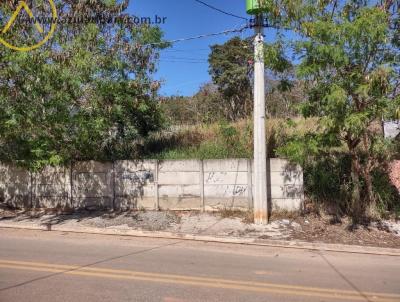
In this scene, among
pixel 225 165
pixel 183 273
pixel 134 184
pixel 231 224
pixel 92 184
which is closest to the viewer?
pixel 183 273

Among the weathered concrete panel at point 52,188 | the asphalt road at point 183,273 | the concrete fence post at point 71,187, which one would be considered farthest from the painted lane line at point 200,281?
the weathered concrete panel at point 52,188

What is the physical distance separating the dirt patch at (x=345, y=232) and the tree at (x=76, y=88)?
5.96 meters

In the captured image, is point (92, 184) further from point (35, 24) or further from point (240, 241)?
point (240, 241)

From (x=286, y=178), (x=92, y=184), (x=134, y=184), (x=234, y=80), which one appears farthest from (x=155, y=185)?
(x=234, y=80)

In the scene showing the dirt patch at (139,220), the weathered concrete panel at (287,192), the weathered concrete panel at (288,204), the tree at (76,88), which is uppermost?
the tree at (76,88)

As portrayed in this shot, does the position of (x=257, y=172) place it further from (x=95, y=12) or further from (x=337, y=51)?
(x=95, y=12)

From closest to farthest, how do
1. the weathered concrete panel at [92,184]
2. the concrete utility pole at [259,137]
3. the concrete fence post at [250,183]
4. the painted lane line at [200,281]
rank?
the painted lane line at [200,281], the concrete utility pole at [259,137], the concrete fence post at [250,183], the weathered concrete panel at [92,184]

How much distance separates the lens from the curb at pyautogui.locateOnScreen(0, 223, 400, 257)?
10.7 meters

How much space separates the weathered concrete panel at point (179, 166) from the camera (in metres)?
14.3

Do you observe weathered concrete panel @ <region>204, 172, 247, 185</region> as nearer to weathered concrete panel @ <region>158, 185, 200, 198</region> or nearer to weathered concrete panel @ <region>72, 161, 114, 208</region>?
weathered concrete panel @ <region>158, 185, 200, 198</region>

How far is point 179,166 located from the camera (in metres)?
14.4

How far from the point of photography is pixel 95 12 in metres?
14.4

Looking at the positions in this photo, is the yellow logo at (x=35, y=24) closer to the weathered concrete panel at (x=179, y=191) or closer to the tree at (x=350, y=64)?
the weathered concrete panel at (x=179, y=191)

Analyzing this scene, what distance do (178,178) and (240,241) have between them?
11.6 ft
